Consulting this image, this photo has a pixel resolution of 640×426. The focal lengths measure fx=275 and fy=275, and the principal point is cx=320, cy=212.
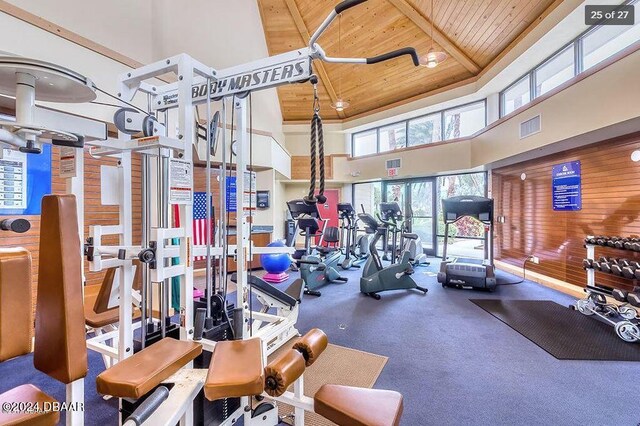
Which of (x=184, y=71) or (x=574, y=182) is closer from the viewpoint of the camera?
(x=184, y=71)

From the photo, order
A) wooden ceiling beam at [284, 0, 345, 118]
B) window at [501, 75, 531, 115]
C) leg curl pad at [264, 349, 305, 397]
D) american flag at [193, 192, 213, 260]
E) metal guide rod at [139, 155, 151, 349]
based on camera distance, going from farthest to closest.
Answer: wooden ceiling beam at [284, 0, 345, 118] < window at [501, 75, 531, 115] < american flag at [193, 192, 213, 260] < metal guide rod at [139, 155, 151, 349] < leg curl pad at [264, 349, 305, 397]

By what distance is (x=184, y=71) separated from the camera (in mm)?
1671

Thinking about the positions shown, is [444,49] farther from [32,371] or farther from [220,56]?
[32,371]

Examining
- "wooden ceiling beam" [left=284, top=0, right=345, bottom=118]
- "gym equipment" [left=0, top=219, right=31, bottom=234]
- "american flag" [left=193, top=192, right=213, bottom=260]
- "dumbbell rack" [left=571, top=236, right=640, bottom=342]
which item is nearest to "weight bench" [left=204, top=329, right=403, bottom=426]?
"gym equipment" [left=0, top=219, right=31, bottom=234]

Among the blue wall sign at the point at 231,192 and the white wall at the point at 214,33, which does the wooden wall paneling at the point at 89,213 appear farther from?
the white wall at the point at 214,33

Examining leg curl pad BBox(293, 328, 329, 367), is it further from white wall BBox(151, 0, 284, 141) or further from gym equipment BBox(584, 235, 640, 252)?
white wall BBox(151, 0, 284, 141)

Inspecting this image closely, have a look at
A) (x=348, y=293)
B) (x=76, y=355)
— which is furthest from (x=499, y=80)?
(x=76, y=355)

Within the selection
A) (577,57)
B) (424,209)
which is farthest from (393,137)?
(577,57)

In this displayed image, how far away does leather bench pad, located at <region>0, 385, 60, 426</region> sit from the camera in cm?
102

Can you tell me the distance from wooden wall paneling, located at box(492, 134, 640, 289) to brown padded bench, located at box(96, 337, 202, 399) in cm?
516

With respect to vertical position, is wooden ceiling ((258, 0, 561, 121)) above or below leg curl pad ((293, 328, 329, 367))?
above

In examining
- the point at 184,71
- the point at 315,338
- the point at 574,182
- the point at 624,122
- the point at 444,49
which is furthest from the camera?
the point at 444,49

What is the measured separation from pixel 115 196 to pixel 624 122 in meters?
5.20

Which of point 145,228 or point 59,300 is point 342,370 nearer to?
point 145,228
